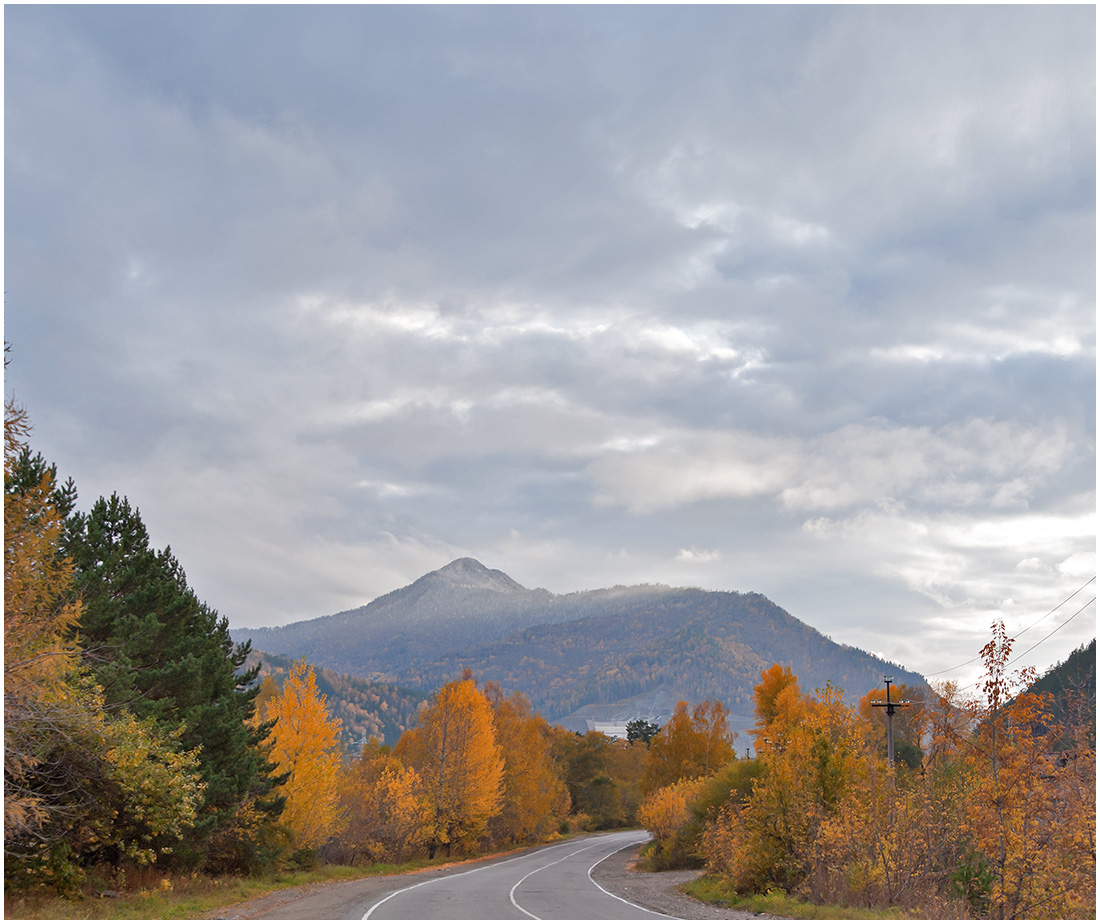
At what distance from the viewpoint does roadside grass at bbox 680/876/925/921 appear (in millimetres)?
19516

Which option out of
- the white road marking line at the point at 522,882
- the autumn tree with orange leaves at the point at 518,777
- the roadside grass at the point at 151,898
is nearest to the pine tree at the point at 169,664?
the roadside grass at the point at 151,898

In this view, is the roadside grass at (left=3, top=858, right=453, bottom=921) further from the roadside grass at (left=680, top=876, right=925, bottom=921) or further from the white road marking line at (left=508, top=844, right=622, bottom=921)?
the roadside grass at (left=680, top=876, right=925, bottom=921)

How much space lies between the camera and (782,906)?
75.4ft

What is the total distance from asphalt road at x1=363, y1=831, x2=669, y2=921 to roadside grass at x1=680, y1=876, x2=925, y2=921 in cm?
300

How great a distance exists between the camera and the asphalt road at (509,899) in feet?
70.0

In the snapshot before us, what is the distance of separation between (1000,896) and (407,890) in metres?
18.8

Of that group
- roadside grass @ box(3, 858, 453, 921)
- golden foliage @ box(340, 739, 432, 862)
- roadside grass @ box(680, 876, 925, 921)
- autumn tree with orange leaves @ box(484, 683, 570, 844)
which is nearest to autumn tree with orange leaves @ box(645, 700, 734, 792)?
autumn tree with orange leaves @ box(484, 683, 570, 844)

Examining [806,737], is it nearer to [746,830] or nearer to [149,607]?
[746,830]

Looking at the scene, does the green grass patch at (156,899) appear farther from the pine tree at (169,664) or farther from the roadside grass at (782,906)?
the roadside grass at (782,906)

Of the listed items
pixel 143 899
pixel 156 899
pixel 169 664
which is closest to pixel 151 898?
pixel 156 899

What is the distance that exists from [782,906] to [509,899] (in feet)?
26.3

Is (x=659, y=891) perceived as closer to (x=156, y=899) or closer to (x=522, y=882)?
(x=522, y=882)

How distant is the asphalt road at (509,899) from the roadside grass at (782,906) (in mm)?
3004

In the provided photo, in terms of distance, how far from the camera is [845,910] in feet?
67.3
